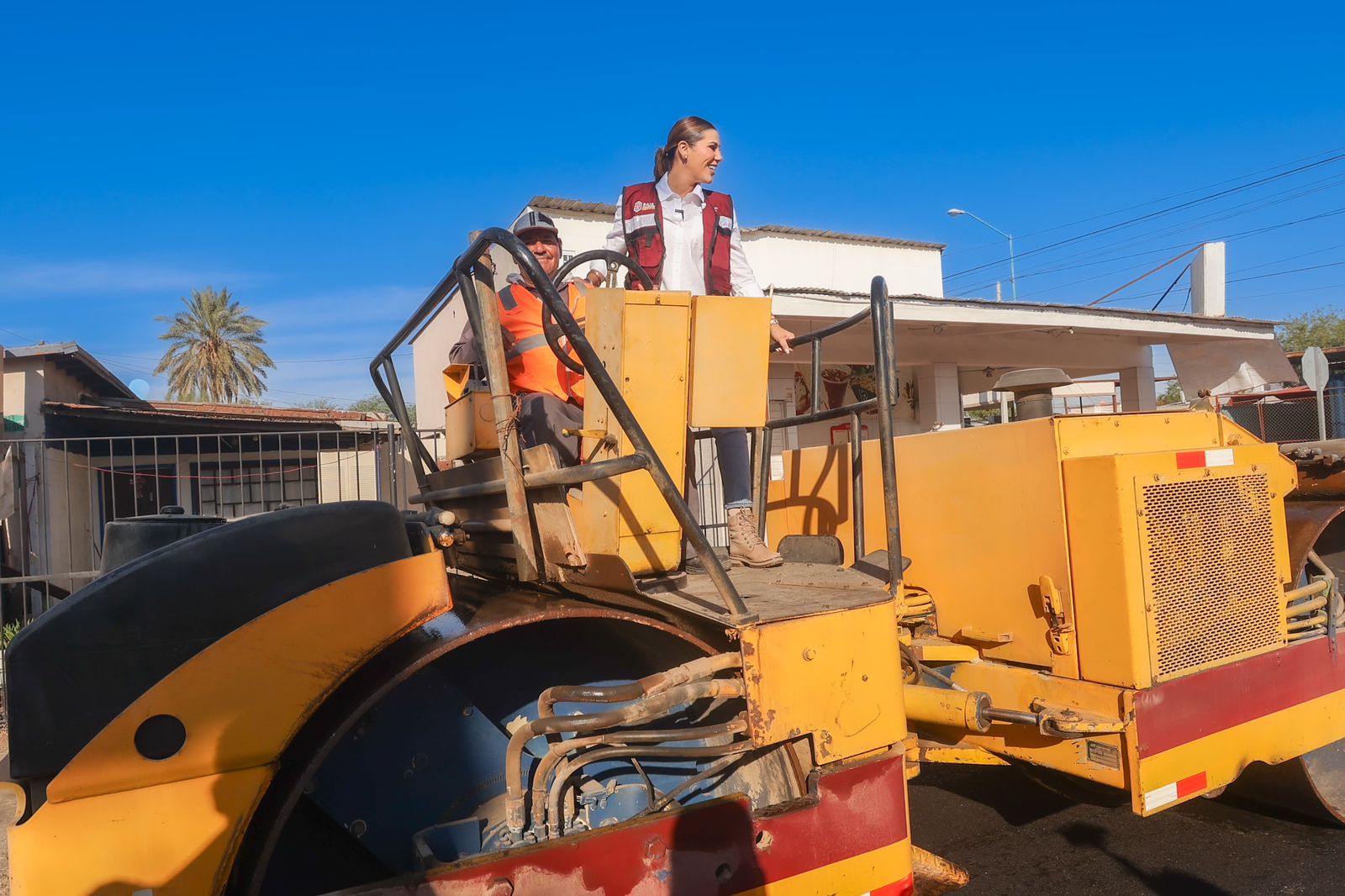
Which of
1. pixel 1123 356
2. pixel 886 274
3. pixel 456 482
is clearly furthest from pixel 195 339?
pixel 456 482

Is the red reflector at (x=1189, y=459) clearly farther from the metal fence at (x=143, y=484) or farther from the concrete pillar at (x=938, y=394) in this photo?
the concrete pillar at (x=938, y=394)

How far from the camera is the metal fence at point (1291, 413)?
1917cm

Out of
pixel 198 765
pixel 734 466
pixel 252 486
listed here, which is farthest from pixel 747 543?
pixel 252 486

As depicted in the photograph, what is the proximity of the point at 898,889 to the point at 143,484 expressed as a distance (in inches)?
574

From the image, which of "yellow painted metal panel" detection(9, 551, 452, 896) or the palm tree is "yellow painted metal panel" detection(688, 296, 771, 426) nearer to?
"yellow painted metal panel" detection(9, 551, 452, 896)

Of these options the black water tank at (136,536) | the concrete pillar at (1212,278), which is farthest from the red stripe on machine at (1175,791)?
the concrete pillar at (1212,278)

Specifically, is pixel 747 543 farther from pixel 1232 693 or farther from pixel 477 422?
pixel 1232 693

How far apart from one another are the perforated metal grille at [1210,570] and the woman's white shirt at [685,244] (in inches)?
65.5

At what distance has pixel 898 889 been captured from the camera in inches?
89.4

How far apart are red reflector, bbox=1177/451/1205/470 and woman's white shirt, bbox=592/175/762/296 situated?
1.62 m

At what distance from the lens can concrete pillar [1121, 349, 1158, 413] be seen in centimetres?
1557

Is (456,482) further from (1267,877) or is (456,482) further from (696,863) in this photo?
(1267,877)

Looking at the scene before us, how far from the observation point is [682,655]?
2.23 metres

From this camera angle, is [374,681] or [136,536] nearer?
[374,681]
